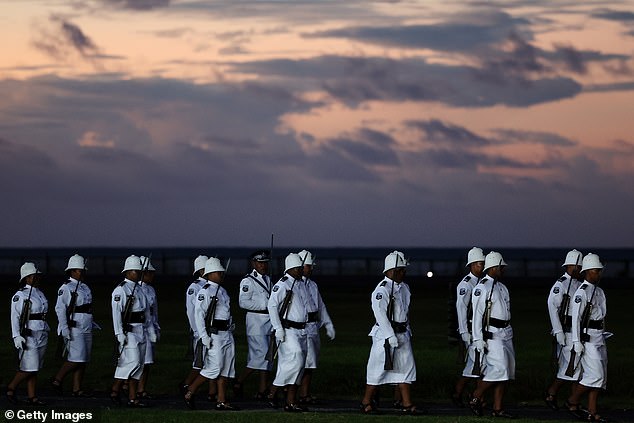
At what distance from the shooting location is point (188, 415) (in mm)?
18891

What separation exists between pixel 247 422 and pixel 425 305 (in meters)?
29.2

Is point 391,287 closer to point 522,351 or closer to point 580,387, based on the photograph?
point 580,387

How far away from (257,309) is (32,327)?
139 inches

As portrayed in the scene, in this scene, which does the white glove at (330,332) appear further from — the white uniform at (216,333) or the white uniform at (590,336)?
the white uniform at (590,336)

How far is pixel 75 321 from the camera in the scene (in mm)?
21844

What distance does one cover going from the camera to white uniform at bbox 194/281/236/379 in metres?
20.2

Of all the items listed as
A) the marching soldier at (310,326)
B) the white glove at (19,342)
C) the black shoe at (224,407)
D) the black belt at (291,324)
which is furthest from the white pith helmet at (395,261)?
the white glove at (19,342)

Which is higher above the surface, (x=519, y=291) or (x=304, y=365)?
(x=519, y=291)

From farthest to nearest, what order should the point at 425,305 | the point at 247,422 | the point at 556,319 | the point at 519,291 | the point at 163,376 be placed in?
the point at 519,291 < the point at 425,305 < the point at 163,376 < the point at 556,319 < the point at 247,422

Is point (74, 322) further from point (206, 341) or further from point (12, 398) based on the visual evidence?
point (206, 341)

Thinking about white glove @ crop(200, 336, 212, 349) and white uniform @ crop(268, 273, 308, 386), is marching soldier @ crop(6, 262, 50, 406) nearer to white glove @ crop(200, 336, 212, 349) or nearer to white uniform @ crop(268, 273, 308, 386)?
white glove @ crop(200, 336, 212, 349)

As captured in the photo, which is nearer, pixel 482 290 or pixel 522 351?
pixel 482 290

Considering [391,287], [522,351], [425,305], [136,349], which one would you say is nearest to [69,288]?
[136,349]

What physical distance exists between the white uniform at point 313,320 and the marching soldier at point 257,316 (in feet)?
4.47
